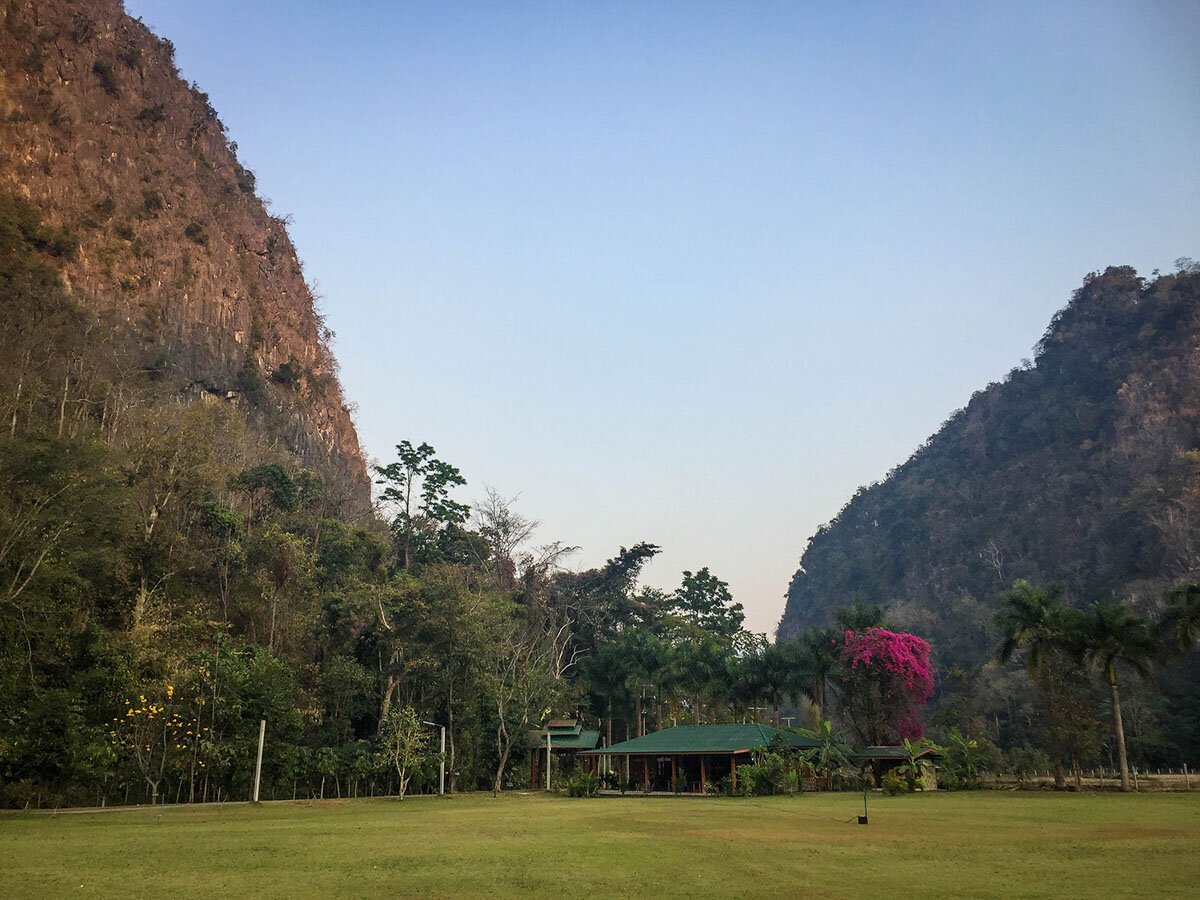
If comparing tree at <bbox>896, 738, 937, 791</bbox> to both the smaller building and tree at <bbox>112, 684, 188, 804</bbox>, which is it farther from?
tree at <bbox>112, 684, 188, 804</bbox>

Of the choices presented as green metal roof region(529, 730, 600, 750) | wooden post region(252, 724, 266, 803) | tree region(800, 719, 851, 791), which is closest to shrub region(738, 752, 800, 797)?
tree region(800, 719, 851, 791)

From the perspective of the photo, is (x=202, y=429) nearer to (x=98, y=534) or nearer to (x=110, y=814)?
(x=98, y=534)

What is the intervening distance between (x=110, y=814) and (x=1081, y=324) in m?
128

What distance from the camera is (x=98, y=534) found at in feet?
108

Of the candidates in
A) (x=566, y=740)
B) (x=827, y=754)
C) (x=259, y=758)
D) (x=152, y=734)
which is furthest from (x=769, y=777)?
(x=152, y=734)

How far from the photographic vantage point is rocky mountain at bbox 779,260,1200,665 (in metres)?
80.6

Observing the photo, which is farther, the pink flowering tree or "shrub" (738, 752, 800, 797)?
the pink flowering tree

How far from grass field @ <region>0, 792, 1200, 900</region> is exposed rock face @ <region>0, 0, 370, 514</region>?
38838mm

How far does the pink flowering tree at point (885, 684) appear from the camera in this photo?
5034cm

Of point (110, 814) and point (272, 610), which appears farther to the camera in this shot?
A: point (272, 610)

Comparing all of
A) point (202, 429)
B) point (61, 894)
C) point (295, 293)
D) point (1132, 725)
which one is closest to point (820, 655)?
point (1132, 725)

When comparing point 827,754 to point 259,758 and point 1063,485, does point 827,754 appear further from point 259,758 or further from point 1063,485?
point 1063,485

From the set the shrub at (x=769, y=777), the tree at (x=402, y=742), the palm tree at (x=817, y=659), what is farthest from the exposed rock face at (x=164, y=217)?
the shrub at (x=769, y=777)

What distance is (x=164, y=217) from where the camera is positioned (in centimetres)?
6106
